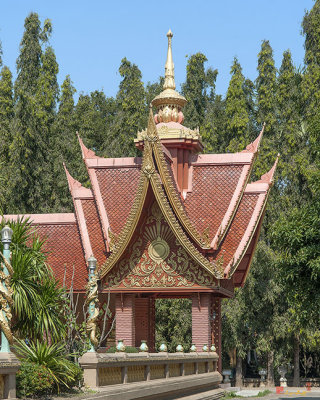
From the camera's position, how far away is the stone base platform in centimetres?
1179

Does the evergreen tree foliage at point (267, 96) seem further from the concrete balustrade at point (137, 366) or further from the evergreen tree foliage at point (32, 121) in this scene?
→ the concrete balustrade at point (137, 366)

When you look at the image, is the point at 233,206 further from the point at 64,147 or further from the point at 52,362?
the point at 64,147

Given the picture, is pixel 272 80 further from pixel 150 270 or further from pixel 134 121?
pixel 150 270

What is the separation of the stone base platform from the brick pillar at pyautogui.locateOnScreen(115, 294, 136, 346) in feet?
7.11

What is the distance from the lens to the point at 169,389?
1523 centimetres

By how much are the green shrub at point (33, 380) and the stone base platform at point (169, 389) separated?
794 millimetres

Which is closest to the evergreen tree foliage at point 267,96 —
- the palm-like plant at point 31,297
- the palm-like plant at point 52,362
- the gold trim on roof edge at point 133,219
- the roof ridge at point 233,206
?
the roof ridge at point 233,206

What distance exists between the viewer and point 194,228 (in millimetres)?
19891

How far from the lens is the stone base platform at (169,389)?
1179 cm

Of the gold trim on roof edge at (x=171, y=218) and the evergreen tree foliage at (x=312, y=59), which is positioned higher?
the evergreen tree foliage at (x=312, y=59)

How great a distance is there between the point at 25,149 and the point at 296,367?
15958mm

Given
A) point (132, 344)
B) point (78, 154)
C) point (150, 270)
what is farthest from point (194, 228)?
point (78, 154)

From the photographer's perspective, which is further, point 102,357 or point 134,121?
point 134,121

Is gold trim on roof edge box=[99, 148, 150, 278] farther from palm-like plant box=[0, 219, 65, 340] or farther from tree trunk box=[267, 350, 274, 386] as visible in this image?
tree trunk box=[267, 350, 274, 386]
